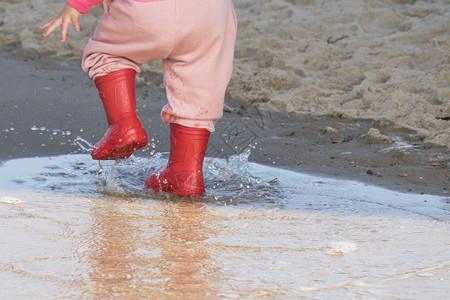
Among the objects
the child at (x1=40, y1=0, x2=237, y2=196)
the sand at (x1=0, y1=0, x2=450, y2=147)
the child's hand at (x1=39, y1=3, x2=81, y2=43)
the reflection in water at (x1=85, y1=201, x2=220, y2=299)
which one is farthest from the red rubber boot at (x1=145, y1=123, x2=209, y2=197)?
the sand at (x1=0, y1=0, x2=450, y2=147)

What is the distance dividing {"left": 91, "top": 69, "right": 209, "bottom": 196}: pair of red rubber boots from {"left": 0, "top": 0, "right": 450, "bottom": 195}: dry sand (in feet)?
1.98

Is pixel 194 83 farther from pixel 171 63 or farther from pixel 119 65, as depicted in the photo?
pixel 119 65

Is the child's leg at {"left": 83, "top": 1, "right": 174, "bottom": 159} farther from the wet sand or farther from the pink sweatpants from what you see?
the wet sand

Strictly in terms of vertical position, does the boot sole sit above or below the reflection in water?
above

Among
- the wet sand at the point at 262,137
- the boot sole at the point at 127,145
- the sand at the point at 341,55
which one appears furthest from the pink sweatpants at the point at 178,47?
the sand at the point at 341,55

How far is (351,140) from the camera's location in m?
3.19

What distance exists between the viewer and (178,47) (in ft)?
7.13

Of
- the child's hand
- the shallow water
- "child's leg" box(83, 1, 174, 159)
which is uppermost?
the child's hand

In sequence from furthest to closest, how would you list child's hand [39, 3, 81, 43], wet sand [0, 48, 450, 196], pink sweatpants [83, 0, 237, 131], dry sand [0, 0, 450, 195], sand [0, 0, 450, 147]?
sand [0, 0, 450, 147] → dry sand [0, 0, 450, 195] → wet sand [0, 48, 450, 196] → child's hand [39, 3, 81, 43] → pink sweatpants [83, 0, 237, 131]

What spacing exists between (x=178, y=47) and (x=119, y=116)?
29 cm

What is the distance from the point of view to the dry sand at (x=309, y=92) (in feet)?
9.64

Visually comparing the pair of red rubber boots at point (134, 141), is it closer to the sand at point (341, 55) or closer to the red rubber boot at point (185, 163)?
the red rubber boot at point (185, 163)

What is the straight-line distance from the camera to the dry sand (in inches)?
116

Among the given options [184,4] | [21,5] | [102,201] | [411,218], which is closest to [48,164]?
[102,201]
